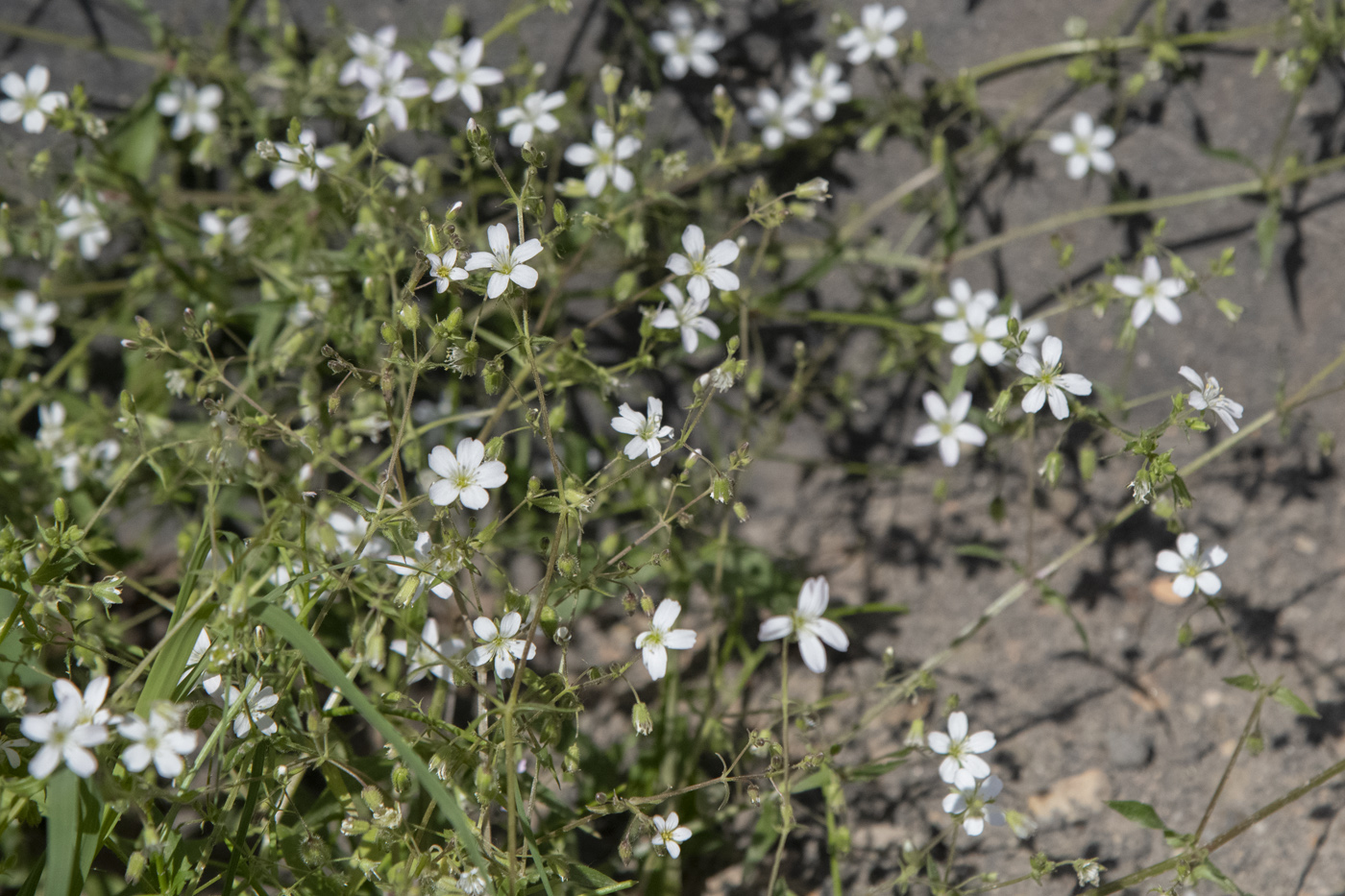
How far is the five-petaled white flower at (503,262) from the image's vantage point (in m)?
1.63

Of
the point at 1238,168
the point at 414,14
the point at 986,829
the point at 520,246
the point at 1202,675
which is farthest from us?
the point at 414,14

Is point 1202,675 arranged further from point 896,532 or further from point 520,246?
point 520,246

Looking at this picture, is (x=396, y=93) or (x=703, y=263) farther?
(x=396, y=93)

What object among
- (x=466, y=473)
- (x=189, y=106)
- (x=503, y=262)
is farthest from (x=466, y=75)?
(x=466, y=473)

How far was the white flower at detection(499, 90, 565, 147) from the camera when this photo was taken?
92.8 inches

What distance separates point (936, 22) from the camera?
111 inches

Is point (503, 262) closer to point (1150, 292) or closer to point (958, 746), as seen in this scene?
point (958, 746)

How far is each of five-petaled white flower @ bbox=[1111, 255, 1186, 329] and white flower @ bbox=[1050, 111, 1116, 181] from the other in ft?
1.54

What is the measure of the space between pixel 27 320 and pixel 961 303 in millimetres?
2596

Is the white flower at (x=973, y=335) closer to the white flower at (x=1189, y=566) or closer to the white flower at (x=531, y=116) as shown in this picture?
the white flower at (x=1189, y=566)

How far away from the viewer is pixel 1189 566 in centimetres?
209

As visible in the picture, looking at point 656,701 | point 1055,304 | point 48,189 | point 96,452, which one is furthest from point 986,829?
point 48,189

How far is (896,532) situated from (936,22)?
5.03ft

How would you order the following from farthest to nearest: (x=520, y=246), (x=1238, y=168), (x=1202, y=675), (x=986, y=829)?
(x=1238, y=168), (x=1202, y=675), (x=986, y=829), (x=520, y=246)
